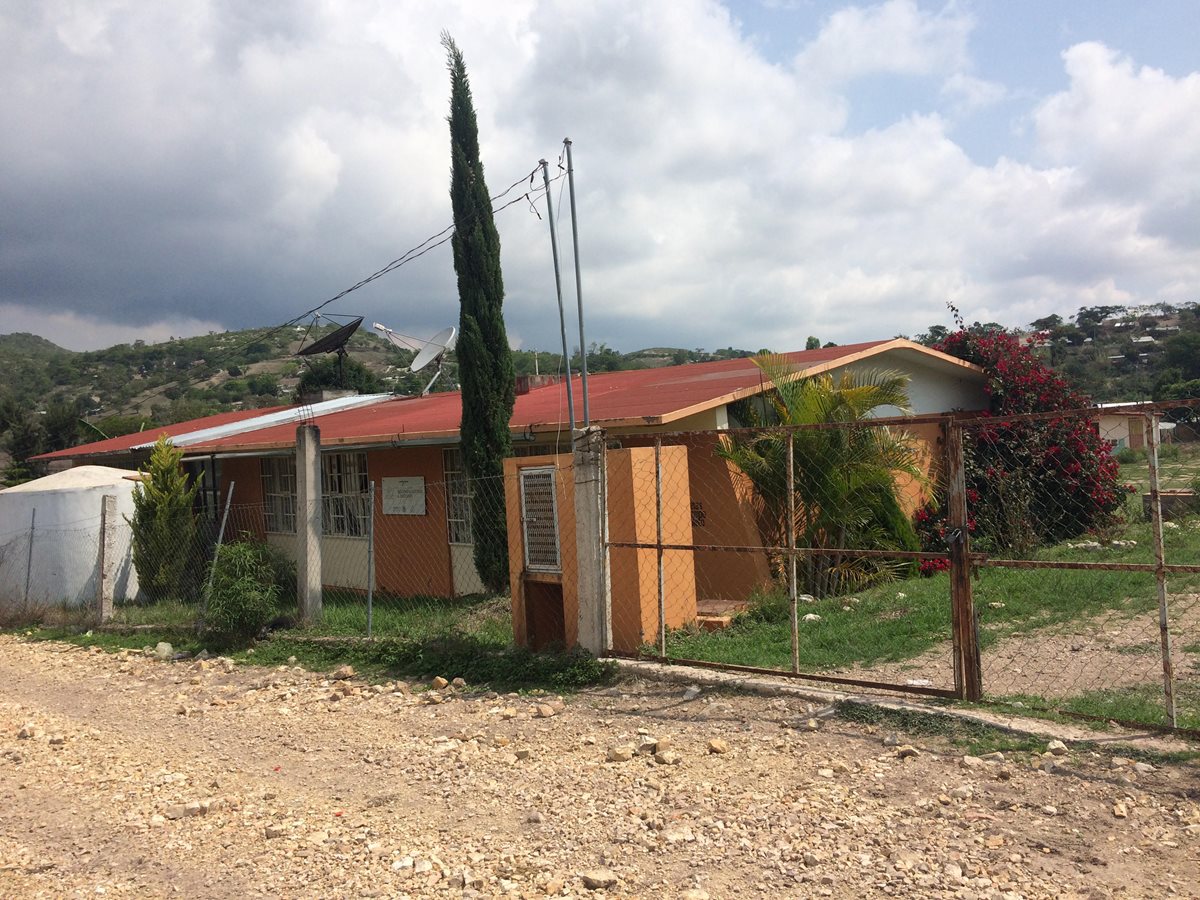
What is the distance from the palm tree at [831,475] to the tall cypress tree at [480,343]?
3.01m

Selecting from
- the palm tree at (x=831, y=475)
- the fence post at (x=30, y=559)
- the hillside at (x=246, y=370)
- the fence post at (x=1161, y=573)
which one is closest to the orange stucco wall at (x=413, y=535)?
the palm tree at (x=831, y=475)

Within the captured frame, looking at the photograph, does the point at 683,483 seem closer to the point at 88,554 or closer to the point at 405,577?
the point at 405,577

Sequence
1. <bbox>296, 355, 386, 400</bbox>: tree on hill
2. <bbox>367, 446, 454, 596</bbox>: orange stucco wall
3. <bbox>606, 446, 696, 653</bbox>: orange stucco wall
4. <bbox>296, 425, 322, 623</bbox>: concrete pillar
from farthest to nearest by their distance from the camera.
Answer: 1. <bbox>296, 355, 386, 400</bbox>: tree on hill
2. <bbox>367, 446, 454, 596</bbox>: orange stucco wall
3. <bbox>296, 425, 322, 623</bbox>: concrete pillar
4. <bbox>606, 446, 696, 653</bbox>: orange stucco wall

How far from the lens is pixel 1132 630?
7.69 m

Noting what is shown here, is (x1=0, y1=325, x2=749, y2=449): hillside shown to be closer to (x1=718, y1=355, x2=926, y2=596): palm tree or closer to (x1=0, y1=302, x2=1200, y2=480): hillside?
(x1=0, y1=302, x2=1200, y2=480): hillside

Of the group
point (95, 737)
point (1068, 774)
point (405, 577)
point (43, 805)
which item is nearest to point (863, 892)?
point (1068, 774)

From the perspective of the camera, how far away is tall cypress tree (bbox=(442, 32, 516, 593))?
11.3 meters

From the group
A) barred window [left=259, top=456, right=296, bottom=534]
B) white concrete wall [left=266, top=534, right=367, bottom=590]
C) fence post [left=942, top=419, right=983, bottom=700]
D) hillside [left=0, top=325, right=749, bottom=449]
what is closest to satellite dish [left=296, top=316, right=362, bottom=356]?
barred window [left=259, top=456, right=296, bottom=534]

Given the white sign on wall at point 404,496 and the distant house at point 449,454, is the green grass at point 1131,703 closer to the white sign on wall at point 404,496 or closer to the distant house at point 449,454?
the distant house at point 449,454

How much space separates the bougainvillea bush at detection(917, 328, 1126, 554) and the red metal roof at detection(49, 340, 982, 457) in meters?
0.64

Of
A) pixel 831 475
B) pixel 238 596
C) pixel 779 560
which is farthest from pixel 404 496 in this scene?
pixel 831 475

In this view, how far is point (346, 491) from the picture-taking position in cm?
1473

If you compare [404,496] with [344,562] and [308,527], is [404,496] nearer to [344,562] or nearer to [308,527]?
[344,562]

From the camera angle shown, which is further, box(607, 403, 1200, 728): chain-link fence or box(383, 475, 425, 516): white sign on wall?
box(383, 475, 425, 516): white sign on wall
